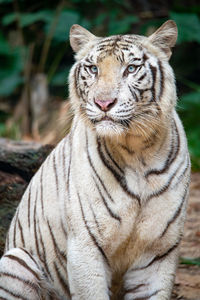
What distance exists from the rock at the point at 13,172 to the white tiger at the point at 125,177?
1.22 meters

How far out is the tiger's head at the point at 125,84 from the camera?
10.4 feet

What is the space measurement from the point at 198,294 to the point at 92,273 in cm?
129

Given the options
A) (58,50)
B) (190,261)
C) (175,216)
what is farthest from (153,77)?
(58,50)

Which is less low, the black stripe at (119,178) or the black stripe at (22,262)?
the black stripe at (119,178)

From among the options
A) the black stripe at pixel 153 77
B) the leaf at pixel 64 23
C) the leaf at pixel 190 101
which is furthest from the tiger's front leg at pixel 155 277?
the leaf at pixel 64 23

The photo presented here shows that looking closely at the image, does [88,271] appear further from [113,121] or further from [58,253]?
[113,121]

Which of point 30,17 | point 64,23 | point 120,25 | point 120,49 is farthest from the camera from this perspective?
point 64,23

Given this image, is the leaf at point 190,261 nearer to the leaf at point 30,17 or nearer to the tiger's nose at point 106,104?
the tiger's nose at point 106,104

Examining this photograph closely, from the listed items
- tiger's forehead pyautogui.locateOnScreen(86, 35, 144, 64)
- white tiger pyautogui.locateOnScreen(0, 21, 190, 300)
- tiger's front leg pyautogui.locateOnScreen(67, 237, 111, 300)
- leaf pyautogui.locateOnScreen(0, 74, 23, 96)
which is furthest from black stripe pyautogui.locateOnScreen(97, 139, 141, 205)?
leaf pyautogui.locateOnScreen(0, 74, 23, 96)

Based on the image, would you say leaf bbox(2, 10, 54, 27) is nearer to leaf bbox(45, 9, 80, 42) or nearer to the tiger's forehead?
leaf bbox(45, 9, 80, 42)

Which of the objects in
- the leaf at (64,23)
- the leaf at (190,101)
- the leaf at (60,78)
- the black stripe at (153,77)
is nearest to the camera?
the black stripe at (153,77)

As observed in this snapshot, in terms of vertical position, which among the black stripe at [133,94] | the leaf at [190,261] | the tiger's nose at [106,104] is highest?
the black stripe at [133,94]

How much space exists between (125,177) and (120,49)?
2.45 ft

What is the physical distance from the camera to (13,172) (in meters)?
4.94
